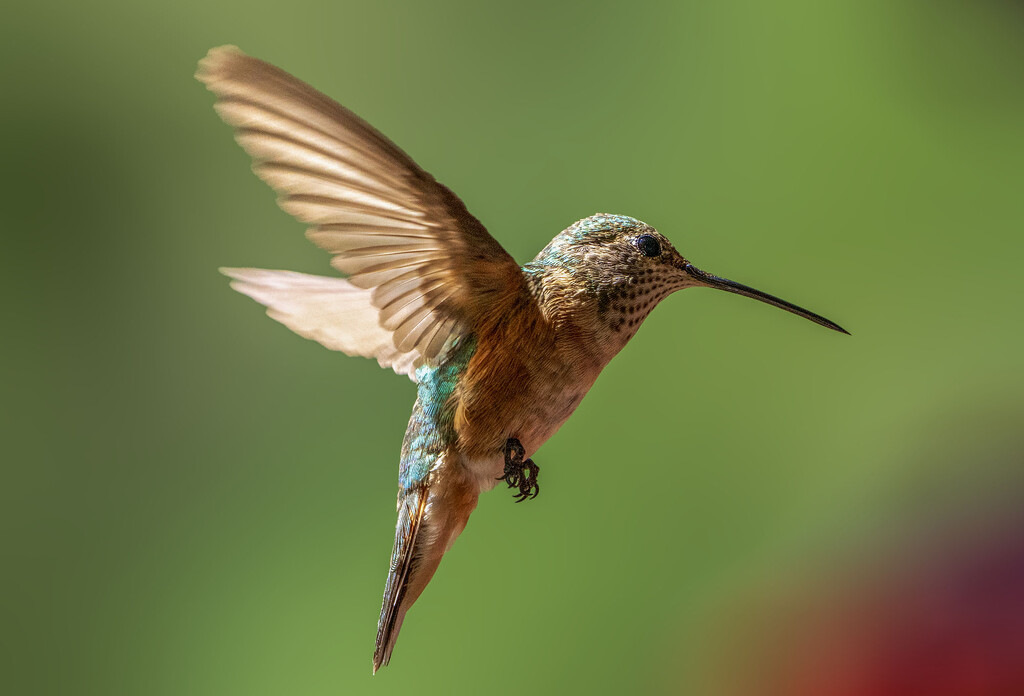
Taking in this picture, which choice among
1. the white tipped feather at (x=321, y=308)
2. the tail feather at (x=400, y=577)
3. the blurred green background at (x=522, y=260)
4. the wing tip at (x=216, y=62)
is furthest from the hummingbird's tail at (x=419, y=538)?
the blurred green background at (x=522, y=260)

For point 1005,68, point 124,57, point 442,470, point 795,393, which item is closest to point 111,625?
point 124,57

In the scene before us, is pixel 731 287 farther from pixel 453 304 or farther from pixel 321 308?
pixel 321 308

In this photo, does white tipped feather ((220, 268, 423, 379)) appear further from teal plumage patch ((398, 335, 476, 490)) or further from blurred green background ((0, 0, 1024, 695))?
blurred green background ((0, 0, 1024, 695))

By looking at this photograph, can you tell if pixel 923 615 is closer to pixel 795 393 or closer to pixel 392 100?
pixel 795 393

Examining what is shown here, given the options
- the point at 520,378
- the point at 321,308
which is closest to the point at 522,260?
the point at 321,308

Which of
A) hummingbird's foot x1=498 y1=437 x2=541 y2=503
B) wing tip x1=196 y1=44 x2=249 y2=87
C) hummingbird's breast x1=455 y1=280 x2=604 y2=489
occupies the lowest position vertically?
hummingbird's foot x1=498 y1=437 x2=541 y2=503

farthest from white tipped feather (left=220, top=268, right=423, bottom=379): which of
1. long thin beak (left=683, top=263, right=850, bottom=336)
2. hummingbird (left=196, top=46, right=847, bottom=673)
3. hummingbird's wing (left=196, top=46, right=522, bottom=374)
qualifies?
long thin beak (left=683, top=263, right=850, bottom=336)
